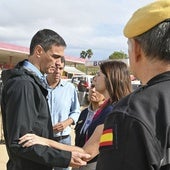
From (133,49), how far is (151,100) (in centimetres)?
27

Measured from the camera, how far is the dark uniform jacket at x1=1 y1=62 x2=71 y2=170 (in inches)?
98.4

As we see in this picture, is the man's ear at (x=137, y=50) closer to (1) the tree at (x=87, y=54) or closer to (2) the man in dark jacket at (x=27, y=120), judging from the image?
(2) the man in dark jacket at (x=27, y=120)

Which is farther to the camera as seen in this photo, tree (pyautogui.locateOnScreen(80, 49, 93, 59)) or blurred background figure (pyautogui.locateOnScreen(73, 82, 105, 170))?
tree (pyautogui.locateOnScreen(80, 49, 93, 59))

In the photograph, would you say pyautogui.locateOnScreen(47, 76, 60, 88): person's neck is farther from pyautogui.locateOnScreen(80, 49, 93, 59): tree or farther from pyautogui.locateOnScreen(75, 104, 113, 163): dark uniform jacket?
pyautogui.locateOnScreen(80, 49, 93, 59): tree

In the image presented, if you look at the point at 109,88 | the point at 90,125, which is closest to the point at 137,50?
the point at 109,88

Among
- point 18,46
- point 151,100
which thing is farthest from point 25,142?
point 18,46

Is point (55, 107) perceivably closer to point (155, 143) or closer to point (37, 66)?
point (37, 66)

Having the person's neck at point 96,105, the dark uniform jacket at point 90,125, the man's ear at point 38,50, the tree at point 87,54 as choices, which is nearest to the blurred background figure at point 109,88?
the dark uniform jacket at point 90,125

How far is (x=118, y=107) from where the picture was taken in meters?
1.29

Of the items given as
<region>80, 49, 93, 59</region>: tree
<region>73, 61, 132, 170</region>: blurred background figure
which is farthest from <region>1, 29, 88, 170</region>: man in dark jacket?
<region>80, 49, 93, 59</region>: tree

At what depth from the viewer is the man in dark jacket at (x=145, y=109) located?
1.20 m

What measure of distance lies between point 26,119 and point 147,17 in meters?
1.35

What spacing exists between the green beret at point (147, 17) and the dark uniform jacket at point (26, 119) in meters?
1.24

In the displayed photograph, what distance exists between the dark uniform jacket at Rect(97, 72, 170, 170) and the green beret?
0.23 m
